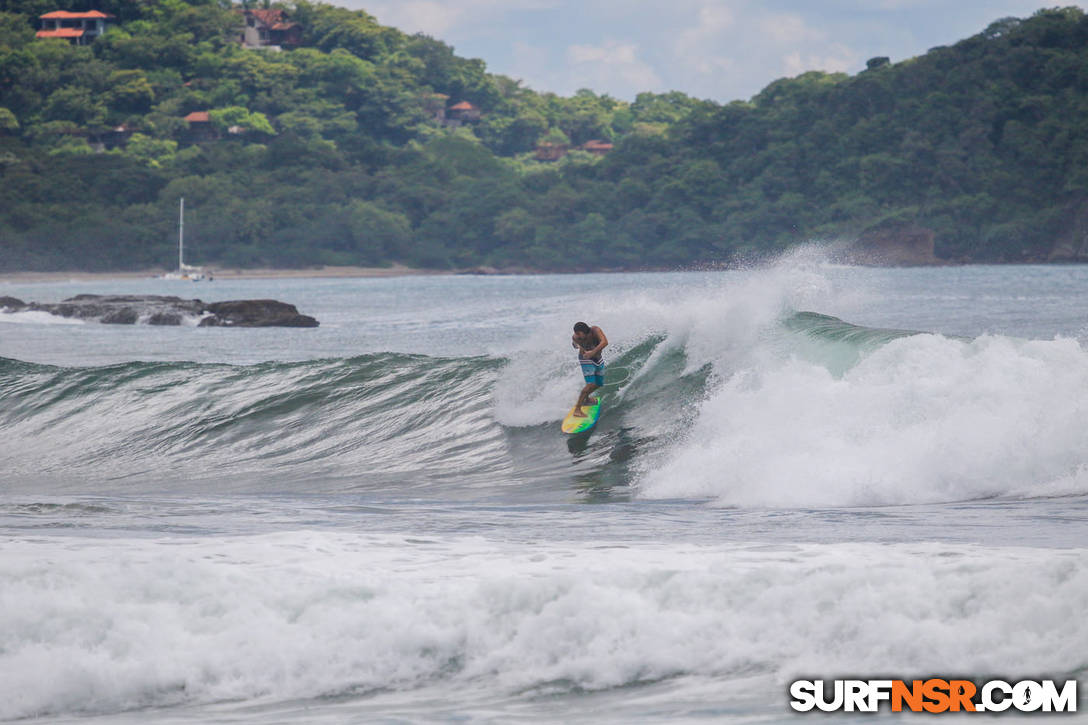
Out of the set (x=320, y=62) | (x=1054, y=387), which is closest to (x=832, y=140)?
(x=320, y=62)

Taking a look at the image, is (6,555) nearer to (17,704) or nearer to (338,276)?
(17,704)

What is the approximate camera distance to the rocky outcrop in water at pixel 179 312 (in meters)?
51.0

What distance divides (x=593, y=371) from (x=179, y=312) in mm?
40769

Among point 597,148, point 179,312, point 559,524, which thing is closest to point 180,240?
point 179,312

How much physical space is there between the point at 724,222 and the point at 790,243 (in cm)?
761

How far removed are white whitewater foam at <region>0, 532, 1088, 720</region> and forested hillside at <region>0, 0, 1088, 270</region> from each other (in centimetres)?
11399

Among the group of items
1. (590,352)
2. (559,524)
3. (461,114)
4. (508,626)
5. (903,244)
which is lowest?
(559,524)

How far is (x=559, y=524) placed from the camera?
34.0ft

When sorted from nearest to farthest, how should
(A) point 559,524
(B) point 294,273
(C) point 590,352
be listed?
(A) point 559,524
(C) point 590,352
(B) point 294,273

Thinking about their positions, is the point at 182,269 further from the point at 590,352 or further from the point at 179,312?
the point at 590,352

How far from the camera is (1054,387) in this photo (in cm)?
1176

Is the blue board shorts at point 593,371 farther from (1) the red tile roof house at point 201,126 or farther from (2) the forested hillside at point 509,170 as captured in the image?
(1) the red tile roof house at point 201,126

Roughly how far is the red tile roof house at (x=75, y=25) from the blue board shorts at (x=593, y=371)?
177899mm

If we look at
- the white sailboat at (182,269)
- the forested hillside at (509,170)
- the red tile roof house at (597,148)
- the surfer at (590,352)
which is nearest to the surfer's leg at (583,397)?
the surfer at (590,352)
